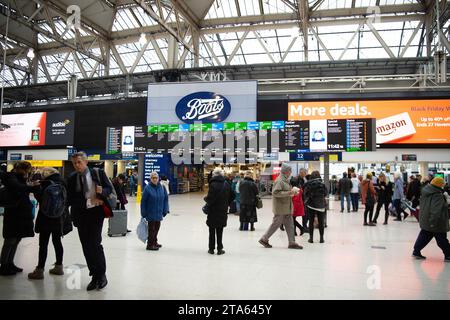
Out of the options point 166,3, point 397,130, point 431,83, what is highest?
point 166,3

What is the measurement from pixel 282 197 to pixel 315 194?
964 millimetres

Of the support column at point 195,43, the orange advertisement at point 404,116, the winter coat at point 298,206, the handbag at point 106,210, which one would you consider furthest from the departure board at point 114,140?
the handbag at point 106,210

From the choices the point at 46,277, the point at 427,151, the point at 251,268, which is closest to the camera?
the point at 46,277

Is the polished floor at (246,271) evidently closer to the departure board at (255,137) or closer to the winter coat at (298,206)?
the winter coat at (298,206)

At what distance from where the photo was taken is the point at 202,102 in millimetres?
16719

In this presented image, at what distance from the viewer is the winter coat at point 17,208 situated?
4258 mm

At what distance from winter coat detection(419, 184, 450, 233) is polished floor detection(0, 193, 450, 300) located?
557 millimetres

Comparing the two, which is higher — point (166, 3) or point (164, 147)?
point (166, 3)

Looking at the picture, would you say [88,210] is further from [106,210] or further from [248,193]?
[248,193]

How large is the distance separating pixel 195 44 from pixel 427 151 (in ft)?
48.9

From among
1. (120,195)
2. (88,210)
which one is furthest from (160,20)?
(88,210)
